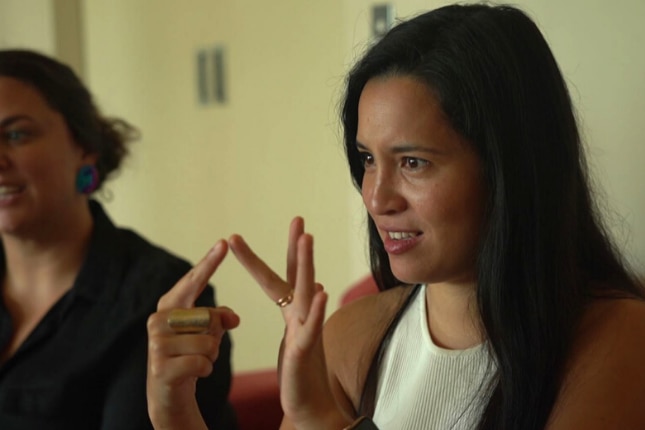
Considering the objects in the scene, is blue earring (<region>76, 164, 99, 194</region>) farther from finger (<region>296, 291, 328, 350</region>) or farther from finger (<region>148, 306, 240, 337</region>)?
finger (<region>296, 291, 328, 350</region>)

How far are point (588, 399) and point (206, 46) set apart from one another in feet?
7.57

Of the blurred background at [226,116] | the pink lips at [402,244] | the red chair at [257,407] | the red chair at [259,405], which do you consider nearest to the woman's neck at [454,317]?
the pink lips at [402,244]

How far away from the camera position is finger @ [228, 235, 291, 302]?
1.07m

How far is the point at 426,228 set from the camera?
3.44ft

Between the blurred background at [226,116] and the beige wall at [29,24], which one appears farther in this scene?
the beige wall at [29,24]

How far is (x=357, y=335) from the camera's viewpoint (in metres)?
1.29

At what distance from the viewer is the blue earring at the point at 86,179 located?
172 centimetres

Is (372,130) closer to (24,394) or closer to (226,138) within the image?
(24,394)

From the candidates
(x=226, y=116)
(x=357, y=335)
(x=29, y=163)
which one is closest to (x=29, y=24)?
(x=226, y=116)

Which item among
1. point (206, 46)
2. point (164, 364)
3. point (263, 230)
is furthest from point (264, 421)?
point (206, 46)

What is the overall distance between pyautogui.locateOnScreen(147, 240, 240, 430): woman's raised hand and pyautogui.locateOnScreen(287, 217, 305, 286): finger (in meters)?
0.09

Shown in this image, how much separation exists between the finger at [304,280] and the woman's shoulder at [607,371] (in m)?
0.33

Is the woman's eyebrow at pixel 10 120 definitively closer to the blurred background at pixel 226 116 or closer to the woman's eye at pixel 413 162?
the blurred background at pixel 226 116

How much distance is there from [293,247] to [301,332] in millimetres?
142
